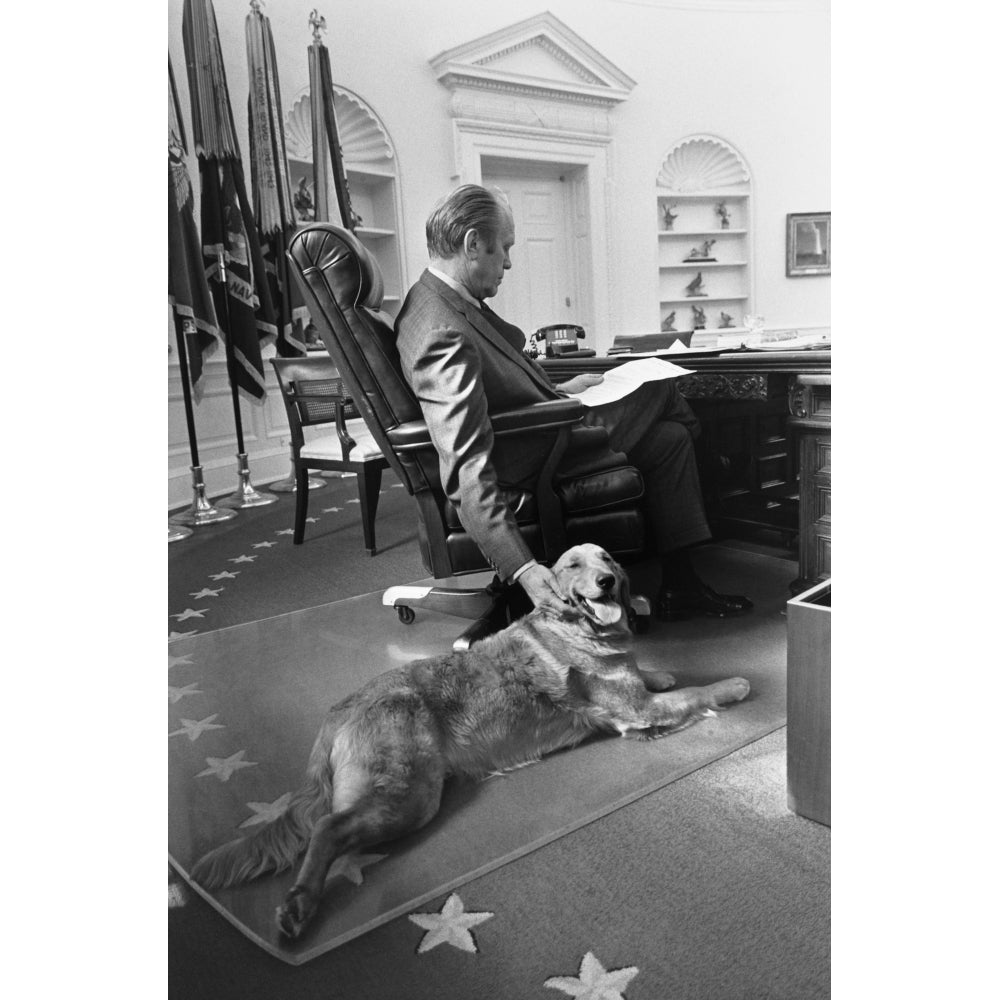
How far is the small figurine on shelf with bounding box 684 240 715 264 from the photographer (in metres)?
5.73

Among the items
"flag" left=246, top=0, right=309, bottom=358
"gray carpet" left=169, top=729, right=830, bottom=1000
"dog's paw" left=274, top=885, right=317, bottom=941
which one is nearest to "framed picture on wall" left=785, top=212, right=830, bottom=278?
"flag" left=246, top=0, right=309, bottom=358

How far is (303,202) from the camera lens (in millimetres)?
4027

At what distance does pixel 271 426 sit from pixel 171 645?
7.08ft

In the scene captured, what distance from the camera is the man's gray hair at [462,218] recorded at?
1.72 metres

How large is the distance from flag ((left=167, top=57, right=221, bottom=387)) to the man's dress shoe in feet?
7.35

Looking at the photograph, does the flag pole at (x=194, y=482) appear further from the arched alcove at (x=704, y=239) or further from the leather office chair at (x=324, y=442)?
the arched alcove at (x=704, y=239)

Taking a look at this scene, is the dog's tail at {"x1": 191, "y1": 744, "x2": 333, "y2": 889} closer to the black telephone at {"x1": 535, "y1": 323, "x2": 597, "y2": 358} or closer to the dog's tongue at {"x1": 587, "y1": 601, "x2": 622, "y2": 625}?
the dog's tongue at {"x1": 587, "y1": 601, "x2": 622, "y2": 625}

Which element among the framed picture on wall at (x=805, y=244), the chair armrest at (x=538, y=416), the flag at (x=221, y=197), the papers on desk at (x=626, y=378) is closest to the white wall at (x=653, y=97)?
the framed picture on wall at (x=805, y=244)

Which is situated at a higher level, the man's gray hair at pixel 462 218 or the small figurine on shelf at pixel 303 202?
the small figurine on shelf at pixel 303 202

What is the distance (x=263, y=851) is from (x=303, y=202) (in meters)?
3.52

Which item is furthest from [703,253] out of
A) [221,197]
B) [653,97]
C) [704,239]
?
[221,197]

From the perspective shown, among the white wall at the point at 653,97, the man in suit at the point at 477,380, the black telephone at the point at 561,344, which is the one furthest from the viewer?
the white wall at the point at 653,97

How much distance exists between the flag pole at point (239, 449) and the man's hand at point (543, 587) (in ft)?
7.24
